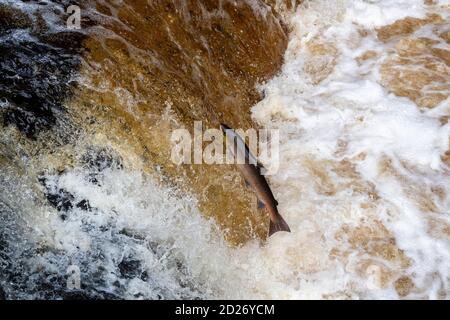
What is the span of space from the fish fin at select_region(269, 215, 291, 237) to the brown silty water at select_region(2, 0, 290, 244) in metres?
0.22

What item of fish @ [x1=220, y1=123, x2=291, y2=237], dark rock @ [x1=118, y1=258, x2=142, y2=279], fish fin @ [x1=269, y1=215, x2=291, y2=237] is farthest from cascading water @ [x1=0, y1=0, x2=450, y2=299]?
fish @ [x1=220, y1=123, x2=291, y2=237]

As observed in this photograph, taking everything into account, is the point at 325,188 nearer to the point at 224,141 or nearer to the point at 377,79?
the point at 224,141

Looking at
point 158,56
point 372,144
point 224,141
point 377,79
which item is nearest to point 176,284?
point 224,141

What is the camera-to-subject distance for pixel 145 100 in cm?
424

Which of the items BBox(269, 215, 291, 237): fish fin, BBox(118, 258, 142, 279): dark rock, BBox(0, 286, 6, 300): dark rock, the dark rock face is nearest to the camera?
BBox(0, 286, 6, 300): dark rock

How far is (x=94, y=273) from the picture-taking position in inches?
145

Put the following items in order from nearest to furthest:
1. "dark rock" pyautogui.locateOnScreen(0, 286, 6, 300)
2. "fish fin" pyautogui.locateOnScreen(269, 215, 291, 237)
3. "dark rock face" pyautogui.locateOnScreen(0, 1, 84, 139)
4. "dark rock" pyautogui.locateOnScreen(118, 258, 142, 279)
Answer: "dark rock" pyautogui.locateOnScreen(0, 286, 6, 300) → "dark rock" pyautogui.locateOnScreen(118, 258, 142, 279) → "dark rock face" pyautogui.locateOnScreen(0, 1, 84, 139) → "fish fin" pyautogui.locateOnScreen(269, 215, 291, 237)

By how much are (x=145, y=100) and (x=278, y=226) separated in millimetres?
1620

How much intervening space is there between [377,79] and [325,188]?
168 cm

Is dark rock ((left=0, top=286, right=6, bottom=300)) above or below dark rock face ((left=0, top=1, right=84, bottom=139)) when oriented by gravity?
below

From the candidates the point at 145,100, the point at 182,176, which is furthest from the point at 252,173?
the point at 145,100

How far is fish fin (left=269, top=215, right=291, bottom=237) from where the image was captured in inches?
163

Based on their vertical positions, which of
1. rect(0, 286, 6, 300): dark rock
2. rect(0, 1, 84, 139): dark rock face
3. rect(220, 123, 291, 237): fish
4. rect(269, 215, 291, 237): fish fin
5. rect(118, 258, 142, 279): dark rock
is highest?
rect(0, 1, 84, 139): dark rock face

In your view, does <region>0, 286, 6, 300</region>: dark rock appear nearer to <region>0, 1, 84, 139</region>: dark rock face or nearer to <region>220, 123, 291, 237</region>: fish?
<region>0, 1, 84, 139</region>: dark rock face
